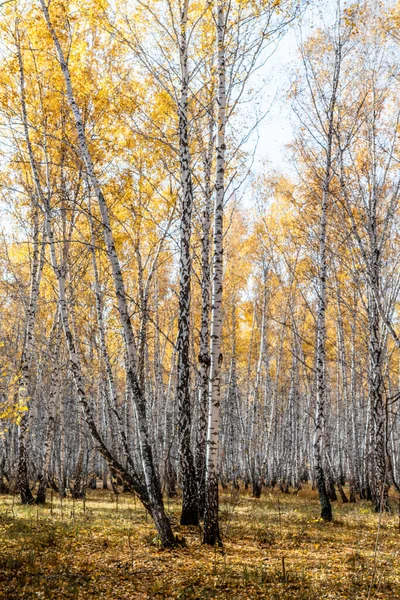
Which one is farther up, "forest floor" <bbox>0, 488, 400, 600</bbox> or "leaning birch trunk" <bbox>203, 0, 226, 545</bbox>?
"leaning birch trunk" <bbox>203, 0, 226, 545</bbox>

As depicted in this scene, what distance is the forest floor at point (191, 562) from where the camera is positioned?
14.1ft

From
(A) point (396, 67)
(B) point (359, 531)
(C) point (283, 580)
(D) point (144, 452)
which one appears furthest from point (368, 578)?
(A) point (396, 67)

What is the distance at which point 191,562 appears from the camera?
16.8 feet

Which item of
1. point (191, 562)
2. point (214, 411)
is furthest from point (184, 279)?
point (191, 562)

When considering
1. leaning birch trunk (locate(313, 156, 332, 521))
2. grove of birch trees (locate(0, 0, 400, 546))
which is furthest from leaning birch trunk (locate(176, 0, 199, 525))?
leaning birch trunk (locate(313, 156, 332, 521))

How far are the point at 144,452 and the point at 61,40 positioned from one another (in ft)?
24.7

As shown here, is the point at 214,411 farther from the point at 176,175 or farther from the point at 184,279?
the point at 176,175

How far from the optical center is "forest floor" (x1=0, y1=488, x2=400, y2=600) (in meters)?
4.29

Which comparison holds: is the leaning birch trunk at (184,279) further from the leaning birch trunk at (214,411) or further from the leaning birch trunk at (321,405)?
the leaning birch trunk at (321,405)

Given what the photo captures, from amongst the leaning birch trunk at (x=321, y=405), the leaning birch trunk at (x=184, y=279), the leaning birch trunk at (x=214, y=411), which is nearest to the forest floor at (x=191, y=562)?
the leaning birch trunk at (x=214, y=411)

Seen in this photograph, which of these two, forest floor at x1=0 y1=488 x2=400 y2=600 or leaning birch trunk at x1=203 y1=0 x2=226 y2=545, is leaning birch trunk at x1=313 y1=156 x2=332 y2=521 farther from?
leaning birch trunk at x1=203 y1=0 x2=226 y2=545

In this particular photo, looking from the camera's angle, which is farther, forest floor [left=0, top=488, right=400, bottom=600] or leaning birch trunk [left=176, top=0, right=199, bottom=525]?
leaning birch trunk [left=176, top=0, right=199, bottom=525]

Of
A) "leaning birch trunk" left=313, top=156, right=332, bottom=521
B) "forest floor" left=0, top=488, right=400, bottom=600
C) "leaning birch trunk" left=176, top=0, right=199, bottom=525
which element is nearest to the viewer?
"forest floor" left=0, top=488, right=400, bottom=600

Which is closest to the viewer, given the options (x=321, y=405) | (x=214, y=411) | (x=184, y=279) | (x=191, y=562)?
(x=191, y=562)
